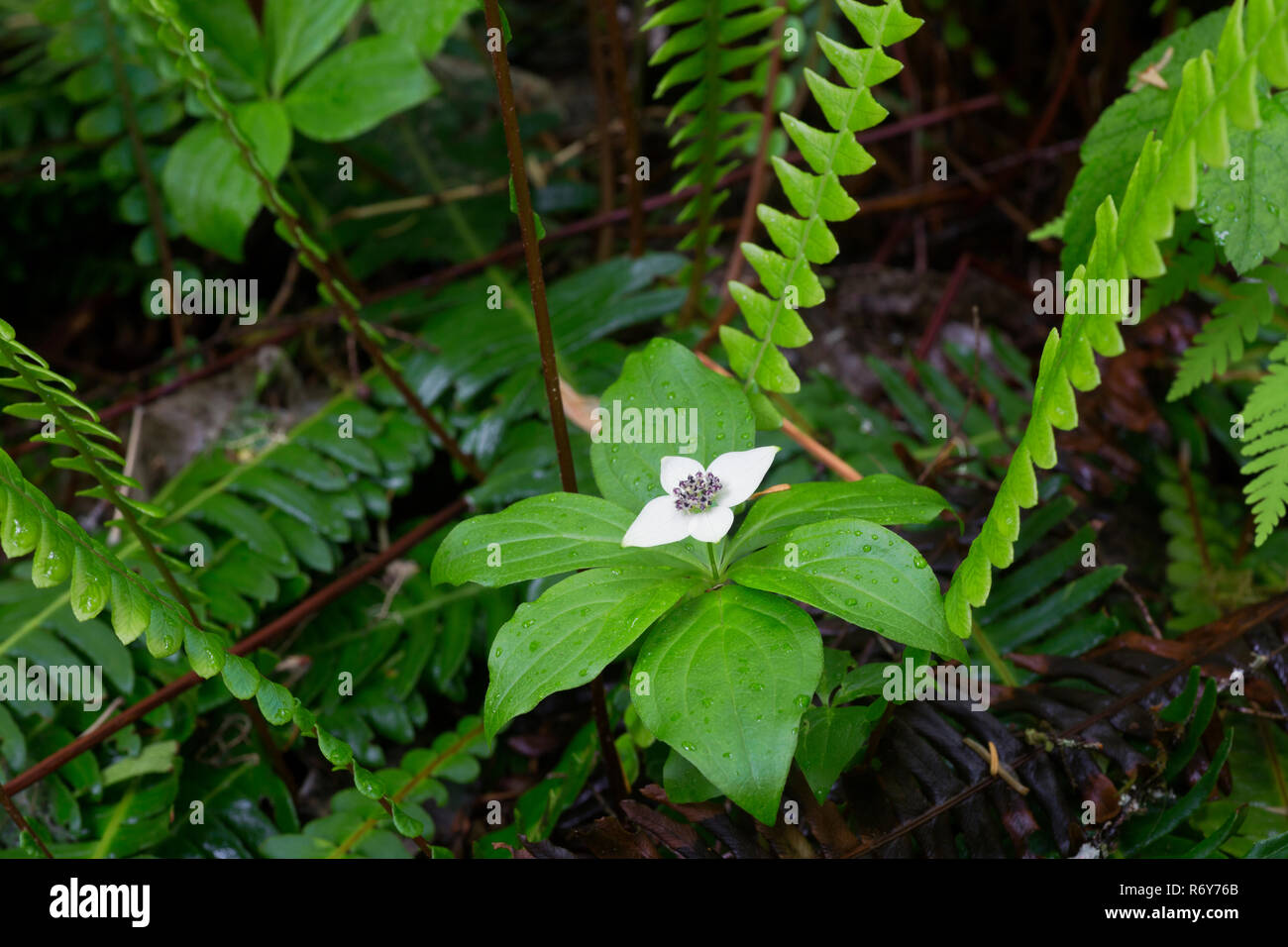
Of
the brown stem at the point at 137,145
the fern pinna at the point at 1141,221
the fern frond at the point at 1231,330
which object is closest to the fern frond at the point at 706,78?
the fern frond at the point at 1231,330

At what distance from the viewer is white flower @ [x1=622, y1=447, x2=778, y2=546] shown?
4.53 feet

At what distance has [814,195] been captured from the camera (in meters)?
1.56

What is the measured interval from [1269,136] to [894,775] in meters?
1.33

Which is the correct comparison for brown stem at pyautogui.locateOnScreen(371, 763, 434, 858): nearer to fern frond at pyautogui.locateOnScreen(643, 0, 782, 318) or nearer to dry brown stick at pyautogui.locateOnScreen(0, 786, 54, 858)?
dry brown stick at pyautogui.locateOnScreen(0, 786, 54, 858)

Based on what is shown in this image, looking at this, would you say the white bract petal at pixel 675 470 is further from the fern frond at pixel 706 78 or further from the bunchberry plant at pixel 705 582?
the fern frond at pixel 706 78

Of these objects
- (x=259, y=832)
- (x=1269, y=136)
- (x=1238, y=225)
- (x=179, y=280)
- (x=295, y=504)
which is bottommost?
(x=259, y=832)

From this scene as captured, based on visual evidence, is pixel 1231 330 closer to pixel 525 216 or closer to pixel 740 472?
pixel 740 472

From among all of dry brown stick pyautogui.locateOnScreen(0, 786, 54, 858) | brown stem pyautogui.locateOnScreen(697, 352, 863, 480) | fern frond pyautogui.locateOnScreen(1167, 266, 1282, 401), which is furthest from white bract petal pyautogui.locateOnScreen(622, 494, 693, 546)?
fern frond pyautogui.locateOnScreen(1167, 266, 1282, 401)

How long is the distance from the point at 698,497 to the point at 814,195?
546 mm

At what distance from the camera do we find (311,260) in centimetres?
207


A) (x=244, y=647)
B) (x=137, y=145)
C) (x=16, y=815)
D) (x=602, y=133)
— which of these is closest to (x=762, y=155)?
(x=602, y=133)

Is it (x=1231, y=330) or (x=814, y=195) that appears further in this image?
(x=1231, y=330)
